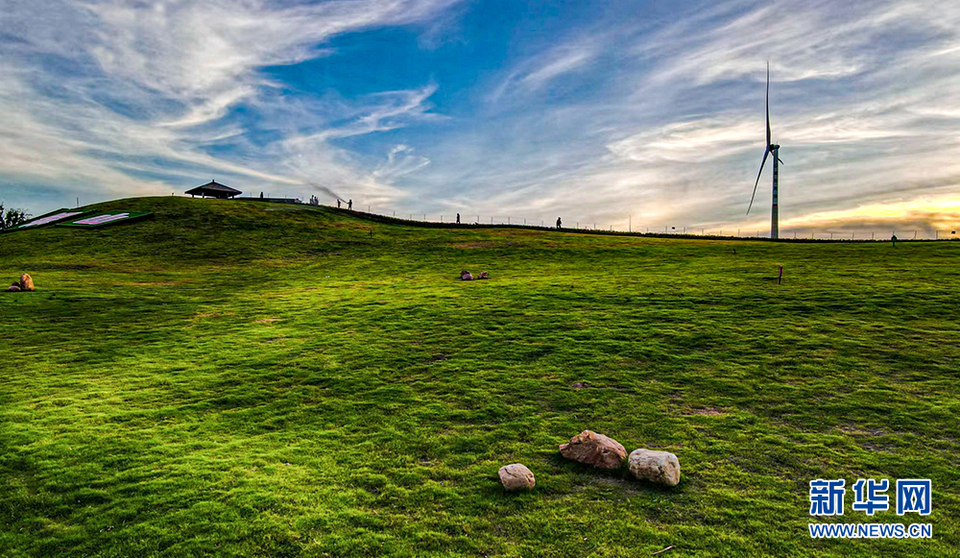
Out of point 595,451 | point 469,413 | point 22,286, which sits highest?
point 22,286

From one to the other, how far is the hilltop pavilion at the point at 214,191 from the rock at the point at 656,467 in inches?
3962

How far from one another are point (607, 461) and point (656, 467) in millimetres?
998

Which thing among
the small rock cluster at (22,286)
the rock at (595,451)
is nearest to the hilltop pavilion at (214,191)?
the small rock cluster at (22,286)

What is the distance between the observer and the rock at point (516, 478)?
8391 millimetres

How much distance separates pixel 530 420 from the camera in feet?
38.1

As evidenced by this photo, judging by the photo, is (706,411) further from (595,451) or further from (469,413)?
(469,413)

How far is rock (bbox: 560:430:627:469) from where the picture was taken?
9.16 meters

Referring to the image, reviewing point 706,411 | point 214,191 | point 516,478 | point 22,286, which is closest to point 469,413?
point 516,478

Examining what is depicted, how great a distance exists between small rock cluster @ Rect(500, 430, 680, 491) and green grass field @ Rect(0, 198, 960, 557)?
8.5 inches

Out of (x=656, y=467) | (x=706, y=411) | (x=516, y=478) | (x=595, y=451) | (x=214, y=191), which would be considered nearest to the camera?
(x=516, y=478)

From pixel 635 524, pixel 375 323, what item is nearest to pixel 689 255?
pixel 375 323

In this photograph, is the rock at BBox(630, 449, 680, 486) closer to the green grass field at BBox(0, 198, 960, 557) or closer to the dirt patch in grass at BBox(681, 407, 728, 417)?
the green grass field at BBox(0, 198, 960, 557)

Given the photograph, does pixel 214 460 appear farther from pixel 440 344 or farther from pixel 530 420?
pixel 440 344

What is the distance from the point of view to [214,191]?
92188 millimetres
